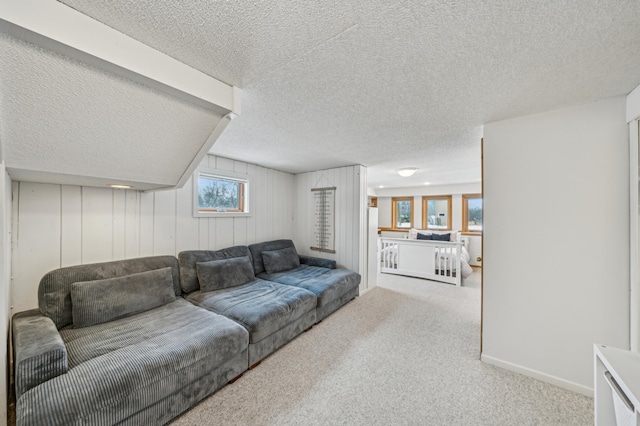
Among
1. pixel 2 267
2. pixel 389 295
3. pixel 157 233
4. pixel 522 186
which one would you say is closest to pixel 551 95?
pixel 522 186

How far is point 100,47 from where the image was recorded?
954 mm

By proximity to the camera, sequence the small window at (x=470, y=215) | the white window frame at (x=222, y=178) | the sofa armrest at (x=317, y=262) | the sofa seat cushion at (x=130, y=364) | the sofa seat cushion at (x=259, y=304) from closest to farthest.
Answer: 1. the sofa seat cushion at (x=130, y=364)
2. the sofa seat cushion at (x=259, y=304)
3. the white window frame at (x=222, y=178)
4. the sofa armrest at (x=317, y=262)
5. the small window at (x=470, y=215)

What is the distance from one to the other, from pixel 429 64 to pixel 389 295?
3451 mm

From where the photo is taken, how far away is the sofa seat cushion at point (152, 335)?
59.1 inches

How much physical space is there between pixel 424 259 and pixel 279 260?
314cm

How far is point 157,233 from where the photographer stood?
267 centimetres

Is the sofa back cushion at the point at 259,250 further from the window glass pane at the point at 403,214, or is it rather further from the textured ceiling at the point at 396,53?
the window glass pane at the point at 403,214

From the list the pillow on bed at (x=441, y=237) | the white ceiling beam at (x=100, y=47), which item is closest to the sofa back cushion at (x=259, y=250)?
the white ceiling beam at (x=100, y=47)

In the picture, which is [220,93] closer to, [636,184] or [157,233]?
[157,233]

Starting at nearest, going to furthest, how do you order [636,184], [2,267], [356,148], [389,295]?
[2,267] < [636,184] < [356,148] < [389,295]

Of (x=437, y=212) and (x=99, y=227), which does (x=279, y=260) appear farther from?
(x=437, y=212)

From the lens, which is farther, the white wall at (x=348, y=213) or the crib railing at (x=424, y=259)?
the crib railing at (x=424, y=259)

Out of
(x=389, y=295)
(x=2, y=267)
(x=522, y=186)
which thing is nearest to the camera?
(x=2, y=267)

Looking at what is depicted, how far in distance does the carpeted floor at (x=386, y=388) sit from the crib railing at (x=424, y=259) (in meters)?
2.10
